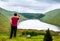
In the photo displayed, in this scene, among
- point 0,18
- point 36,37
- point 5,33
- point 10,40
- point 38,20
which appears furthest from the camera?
point 0,18

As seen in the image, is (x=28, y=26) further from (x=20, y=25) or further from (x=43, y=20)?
(x=43, y=20)

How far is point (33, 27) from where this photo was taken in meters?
21.5

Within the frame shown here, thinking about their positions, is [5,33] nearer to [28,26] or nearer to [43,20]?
[28,26]

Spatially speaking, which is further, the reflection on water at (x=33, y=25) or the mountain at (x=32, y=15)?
the mountain at (x=32, y=15)

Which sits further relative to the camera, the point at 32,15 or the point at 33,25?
the point at 32,15

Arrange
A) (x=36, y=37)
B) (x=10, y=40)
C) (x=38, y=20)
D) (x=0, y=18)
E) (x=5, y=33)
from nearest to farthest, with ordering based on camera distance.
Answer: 1. (x=10, y=40)
2. (x=36, y=37)
3. (x=5, y=33)
4. (x=38, y=20)
5. (x=0, y=18)

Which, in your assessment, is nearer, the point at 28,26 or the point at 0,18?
the point at 28,26

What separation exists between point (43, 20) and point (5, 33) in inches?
203

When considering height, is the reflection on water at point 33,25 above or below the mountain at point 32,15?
below

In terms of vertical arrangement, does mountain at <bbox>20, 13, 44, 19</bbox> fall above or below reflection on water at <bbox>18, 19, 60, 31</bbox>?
above

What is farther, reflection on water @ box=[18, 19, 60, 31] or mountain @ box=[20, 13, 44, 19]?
mountain @ box=[20, 13, 44, 19]

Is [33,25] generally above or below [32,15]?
below

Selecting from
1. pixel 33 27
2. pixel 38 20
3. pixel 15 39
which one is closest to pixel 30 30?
pixel 33 27

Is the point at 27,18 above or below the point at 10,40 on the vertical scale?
above
